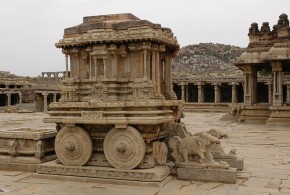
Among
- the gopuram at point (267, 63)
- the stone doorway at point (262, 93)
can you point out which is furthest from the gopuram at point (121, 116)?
the stone doorway at point (262, 93)

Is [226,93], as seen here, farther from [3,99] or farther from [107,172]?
[107,172]

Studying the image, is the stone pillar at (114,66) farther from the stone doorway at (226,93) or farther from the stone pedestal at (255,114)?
the stone doorway at (226,93)

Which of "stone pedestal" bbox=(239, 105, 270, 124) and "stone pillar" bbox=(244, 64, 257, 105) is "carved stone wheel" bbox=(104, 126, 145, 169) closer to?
"stone pedestal" bbox=(239, 105, 270, 124)

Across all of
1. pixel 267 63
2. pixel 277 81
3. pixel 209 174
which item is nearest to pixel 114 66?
pixel 209 174

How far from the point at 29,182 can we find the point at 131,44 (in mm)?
3640

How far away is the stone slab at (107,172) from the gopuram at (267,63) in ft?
50.7

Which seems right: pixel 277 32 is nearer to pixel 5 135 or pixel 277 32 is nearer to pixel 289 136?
pixel 289 136

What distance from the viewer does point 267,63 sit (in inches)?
903

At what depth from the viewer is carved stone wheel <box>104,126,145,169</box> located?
7.78 metres

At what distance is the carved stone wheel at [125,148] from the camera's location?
306 inches

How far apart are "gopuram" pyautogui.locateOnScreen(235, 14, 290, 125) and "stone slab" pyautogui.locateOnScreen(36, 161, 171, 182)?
15.5m

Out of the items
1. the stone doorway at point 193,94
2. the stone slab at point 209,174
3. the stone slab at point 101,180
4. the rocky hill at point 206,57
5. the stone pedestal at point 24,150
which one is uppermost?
the rocky hill at point 206,57

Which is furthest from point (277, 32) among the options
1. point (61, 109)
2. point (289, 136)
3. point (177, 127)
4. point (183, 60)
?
point (183, 60)

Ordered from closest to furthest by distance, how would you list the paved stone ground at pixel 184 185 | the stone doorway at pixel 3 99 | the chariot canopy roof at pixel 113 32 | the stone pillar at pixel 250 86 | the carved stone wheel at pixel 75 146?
the paved stone ground at pixel 184 185
the carved stone wheel at pixel 75 146
the chariot canopy roof at pixel 113 32
the stone pillar at pixel 250 86
the stone doorway at pixel 3 99
